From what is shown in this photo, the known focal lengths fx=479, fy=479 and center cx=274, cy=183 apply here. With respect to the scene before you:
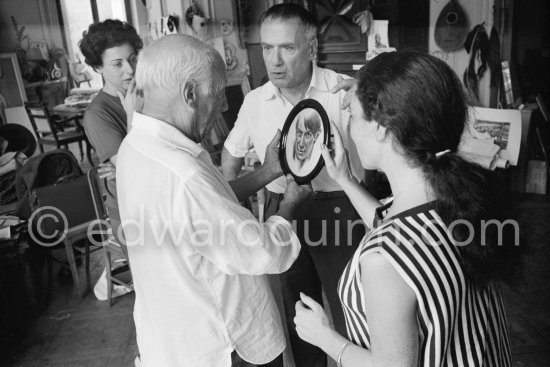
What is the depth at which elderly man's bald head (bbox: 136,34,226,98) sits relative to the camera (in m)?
1.27

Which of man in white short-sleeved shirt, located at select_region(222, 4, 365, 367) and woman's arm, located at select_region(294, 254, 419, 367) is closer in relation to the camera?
woman's arm, located at select_region(294, 254, 419, 367)

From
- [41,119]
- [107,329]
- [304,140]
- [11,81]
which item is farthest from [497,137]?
[11,81]

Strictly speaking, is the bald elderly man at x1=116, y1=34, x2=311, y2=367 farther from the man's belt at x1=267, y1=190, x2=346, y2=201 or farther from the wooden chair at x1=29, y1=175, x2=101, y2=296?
the wooden chair at x1=29, y1=175, x2=101, y2=296

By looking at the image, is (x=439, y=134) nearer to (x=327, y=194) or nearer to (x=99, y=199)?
(x=327, y=194)

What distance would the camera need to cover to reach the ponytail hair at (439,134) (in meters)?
1.04

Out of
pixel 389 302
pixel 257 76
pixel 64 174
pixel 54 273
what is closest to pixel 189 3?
pixel 257 76

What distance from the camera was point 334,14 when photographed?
5234 millimetres

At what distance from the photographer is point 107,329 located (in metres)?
3.20

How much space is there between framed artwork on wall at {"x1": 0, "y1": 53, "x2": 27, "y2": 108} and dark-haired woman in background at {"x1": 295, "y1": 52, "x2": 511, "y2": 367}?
27.9ft

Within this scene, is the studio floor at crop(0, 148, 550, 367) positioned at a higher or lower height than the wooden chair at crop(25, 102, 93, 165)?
lower

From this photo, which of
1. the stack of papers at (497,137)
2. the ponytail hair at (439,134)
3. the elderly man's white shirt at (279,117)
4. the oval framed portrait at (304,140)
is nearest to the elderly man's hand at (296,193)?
the oval framed portrait at (304,140)

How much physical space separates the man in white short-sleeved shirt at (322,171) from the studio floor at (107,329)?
1.15 metres

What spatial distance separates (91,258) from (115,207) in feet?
5.95

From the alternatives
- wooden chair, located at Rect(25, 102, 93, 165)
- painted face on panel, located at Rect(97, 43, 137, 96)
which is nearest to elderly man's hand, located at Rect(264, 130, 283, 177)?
painted face on panel, located at Rect(97, 43, 137, 96)
